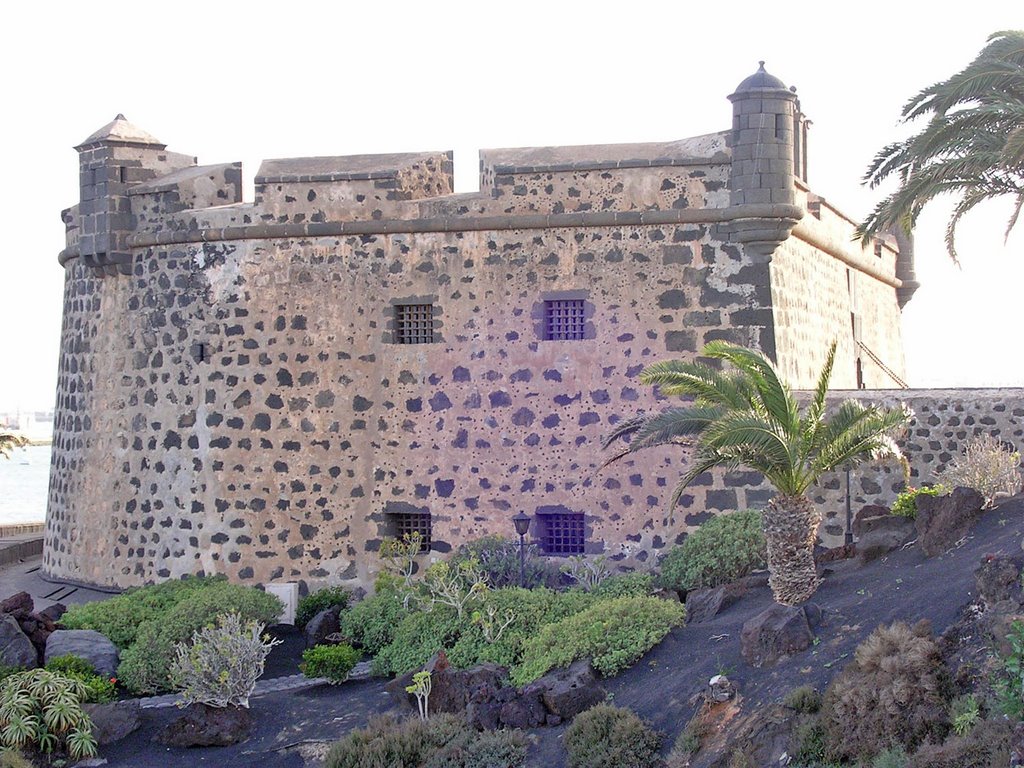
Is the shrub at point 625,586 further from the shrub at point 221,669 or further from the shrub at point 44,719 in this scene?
the shrub at point 44,719

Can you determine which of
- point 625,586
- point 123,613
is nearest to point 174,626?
point 123,613

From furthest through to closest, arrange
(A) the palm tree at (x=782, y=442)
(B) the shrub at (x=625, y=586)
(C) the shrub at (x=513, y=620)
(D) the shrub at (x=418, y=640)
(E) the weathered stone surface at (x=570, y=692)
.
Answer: (B) the shrub at (x=625, y=586) < (D) the shrub at (x=418, y=640) < (C) the shrub at (x=513, y=620) < (A) the palm tree at (x=782, y=442) < (E) the weathered stone surface at (x=570, y=692)

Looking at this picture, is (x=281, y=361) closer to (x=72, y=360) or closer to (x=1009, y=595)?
(x=72, y=360)

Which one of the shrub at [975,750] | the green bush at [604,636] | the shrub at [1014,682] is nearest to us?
the shrub at [975,750]

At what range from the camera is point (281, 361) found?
19.9 metres

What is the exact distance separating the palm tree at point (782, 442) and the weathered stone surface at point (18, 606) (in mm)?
8786

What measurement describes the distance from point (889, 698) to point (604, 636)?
472 cm

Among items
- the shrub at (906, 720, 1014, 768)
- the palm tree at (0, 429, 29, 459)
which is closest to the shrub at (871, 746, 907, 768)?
the shrub at (906, 720, 1014, 768)

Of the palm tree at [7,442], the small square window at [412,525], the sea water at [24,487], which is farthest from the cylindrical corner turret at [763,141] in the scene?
the sea water at [24,487]

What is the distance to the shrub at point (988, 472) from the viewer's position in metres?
15.1

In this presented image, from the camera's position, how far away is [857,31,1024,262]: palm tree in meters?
15.5

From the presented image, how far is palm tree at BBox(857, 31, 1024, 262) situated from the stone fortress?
77.4 inches

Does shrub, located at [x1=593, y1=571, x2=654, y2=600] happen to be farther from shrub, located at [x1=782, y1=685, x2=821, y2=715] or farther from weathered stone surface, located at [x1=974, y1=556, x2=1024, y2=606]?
weathered stone surface, located at [x1=974, y1=556, x2=1024, y2=606]

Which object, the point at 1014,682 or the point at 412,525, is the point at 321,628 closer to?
the point at 412,525
